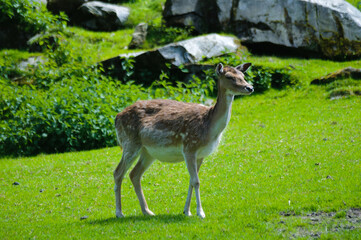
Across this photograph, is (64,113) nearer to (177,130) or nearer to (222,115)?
(177,130)

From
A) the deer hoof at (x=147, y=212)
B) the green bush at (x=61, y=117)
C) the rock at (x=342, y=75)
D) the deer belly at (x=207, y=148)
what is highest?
the deer belly at (x=207, y=148)

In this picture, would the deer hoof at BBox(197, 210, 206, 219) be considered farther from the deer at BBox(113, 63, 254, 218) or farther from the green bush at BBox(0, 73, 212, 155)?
the green bush at BBox(0, 73, 212, 155)

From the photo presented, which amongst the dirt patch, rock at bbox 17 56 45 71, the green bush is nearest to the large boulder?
the green bush

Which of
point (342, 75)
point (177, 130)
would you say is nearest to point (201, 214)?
point (177, 130)

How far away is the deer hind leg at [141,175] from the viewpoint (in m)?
9.11

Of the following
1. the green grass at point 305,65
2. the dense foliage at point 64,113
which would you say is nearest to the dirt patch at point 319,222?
the dense foliage at point 64,113

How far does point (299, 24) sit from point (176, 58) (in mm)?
6055

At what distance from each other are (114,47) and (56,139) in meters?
8.99

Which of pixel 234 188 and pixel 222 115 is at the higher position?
pixel 222 115

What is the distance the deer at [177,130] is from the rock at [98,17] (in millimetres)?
18226

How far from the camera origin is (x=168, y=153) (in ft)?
29.1

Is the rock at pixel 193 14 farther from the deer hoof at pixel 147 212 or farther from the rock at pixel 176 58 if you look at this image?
the deer hoof at pixel 147 212

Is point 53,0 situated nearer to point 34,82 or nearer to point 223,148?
point 34,82

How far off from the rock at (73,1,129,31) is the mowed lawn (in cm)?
1235
